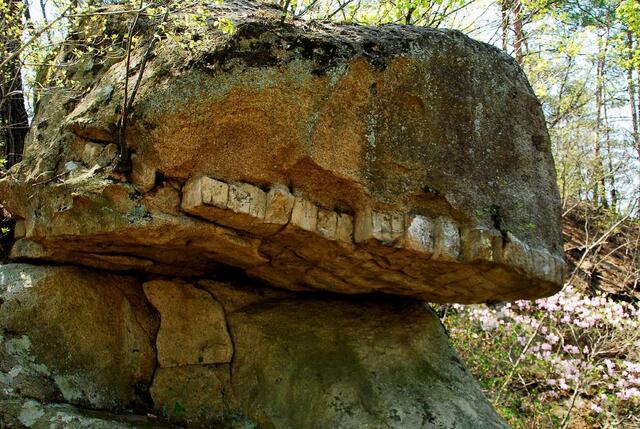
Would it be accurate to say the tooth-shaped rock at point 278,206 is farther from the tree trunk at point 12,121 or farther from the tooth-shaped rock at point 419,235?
the tree trunk at point 12,121

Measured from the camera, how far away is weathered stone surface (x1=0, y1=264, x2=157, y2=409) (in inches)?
147

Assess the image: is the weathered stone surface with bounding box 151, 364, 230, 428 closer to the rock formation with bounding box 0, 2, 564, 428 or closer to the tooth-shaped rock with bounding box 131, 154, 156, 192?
the rock formation with bounding box 0, 2, 564, 428

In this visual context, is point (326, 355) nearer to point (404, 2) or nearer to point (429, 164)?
point (429, 164)

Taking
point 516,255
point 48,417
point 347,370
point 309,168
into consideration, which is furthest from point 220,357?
point 516,255

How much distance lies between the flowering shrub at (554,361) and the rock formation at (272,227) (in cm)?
339

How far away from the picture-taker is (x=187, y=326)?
4.39 metres

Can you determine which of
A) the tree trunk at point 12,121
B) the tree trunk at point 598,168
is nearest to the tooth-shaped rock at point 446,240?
the tree trunk at point 12,121

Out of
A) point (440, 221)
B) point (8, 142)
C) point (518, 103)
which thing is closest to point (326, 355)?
point (440, 221)

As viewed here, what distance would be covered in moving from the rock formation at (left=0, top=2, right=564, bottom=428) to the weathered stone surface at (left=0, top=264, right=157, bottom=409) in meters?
0.01

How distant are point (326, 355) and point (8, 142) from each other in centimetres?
385

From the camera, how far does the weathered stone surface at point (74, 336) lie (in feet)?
12.3

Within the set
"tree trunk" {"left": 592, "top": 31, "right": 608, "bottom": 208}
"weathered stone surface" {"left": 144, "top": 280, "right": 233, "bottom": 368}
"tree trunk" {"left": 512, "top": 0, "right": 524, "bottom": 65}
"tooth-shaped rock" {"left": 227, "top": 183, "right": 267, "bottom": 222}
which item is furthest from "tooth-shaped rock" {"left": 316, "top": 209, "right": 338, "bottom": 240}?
"tree trunk" {"left": 592, "top": 31, "right": 608, "bottom": 208}

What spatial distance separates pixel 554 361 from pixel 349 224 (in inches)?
196

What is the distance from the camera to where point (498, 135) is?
410 cm
